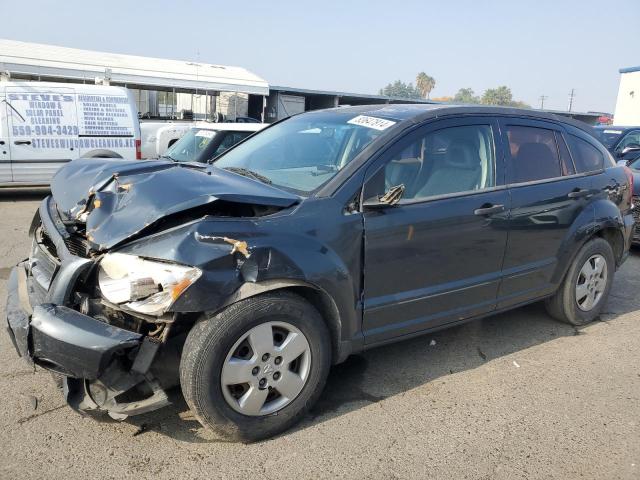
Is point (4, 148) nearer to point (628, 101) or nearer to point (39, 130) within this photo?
point (39, 130)

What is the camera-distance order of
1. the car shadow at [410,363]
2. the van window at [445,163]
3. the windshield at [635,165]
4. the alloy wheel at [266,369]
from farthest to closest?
the windshield at [635,165], the van window at [445,163], the car shadow at [410,363], the alloy wheel at [266,369]

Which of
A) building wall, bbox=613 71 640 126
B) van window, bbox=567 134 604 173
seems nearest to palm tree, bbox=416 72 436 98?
building wall, bbox=613 71 640 126

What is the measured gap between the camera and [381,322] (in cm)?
310

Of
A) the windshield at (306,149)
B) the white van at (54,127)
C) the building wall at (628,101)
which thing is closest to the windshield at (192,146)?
the white van at (54,127)

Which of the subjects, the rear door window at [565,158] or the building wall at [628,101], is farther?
the building wall at [628,101]

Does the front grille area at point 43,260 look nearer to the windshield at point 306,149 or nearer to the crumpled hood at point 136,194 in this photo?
the crumpled hood at point 136,194

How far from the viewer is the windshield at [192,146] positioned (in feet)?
26.2

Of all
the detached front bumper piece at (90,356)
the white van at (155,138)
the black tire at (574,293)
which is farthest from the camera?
the white van at (155,138)

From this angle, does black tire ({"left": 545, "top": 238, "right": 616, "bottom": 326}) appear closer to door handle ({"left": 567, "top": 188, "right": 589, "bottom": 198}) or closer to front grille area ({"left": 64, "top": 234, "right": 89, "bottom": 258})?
door handle ({"left": 567, "top": 188, "right": 589, "bottom": 198})

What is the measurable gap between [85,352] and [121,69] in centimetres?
2067

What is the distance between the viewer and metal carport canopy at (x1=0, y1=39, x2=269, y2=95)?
58.2 feet

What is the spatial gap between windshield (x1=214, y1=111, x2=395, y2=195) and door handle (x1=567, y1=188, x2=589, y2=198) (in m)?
1.75

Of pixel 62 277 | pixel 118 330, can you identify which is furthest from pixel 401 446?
pixel 62 277

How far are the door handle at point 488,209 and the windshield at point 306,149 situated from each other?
82cm
